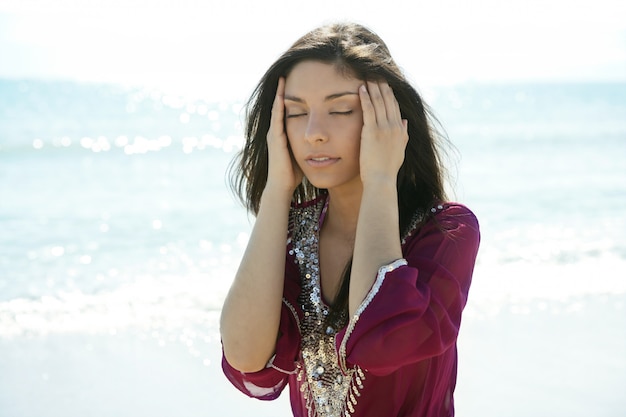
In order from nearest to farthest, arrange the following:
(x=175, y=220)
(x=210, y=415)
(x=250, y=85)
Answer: (x=210, y=415)
(x=175, y=220)
(x=250, y=85)

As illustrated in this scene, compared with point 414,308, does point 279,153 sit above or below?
above

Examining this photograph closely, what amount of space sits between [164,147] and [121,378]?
12805 millimetres

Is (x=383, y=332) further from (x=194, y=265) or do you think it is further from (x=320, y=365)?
(x=194, y=265)

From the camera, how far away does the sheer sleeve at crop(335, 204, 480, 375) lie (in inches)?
86.6

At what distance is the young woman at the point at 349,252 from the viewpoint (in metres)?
2.29

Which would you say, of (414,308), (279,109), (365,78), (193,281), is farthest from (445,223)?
(193,281)

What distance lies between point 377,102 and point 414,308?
0.59m

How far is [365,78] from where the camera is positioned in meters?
2.49

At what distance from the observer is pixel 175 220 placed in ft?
33.3

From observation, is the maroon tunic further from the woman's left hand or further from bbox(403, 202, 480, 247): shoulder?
the woman's left hand

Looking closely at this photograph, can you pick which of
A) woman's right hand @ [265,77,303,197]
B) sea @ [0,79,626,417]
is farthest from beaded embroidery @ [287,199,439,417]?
sea @ [0,79,626,417]

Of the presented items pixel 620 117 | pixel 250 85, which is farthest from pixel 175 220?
pixel 250 85

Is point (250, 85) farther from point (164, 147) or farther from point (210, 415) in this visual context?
point (210, 415)

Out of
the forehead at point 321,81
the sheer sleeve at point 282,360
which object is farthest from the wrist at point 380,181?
the sheer sleeve at point 282,360
